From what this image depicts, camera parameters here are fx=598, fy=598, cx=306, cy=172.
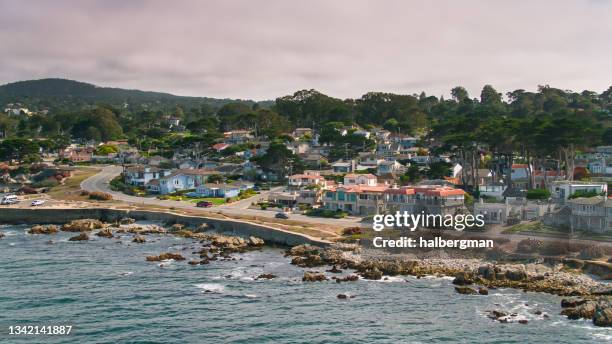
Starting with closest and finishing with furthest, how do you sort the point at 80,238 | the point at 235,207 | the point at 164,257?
1. the point at 164,257
2. the point at 80,238
3. the point at 235,207

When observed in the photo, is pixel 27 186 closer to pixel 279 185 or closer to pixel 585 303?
pixel 279 185

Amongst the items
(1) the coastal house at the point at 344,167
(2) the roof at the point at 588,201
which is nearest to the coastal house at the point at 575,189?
(2) the roof at the point at 588,201

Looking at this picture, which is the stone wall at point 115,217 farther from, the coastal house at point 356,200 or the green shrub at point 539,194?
the green shrub at point 539,194

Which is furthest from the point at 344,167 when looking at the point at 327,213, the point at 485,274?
the point at 485,274

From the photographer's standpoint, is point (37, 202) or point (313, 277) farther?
point (37, 202)

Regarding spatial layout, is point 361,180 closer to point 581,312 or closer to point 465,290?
point 465,290

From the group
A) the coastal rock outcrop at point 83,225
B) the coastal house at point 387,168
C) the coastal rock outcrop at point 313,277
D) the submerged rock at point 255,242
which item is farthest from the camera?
the coastal house at point 387,168
